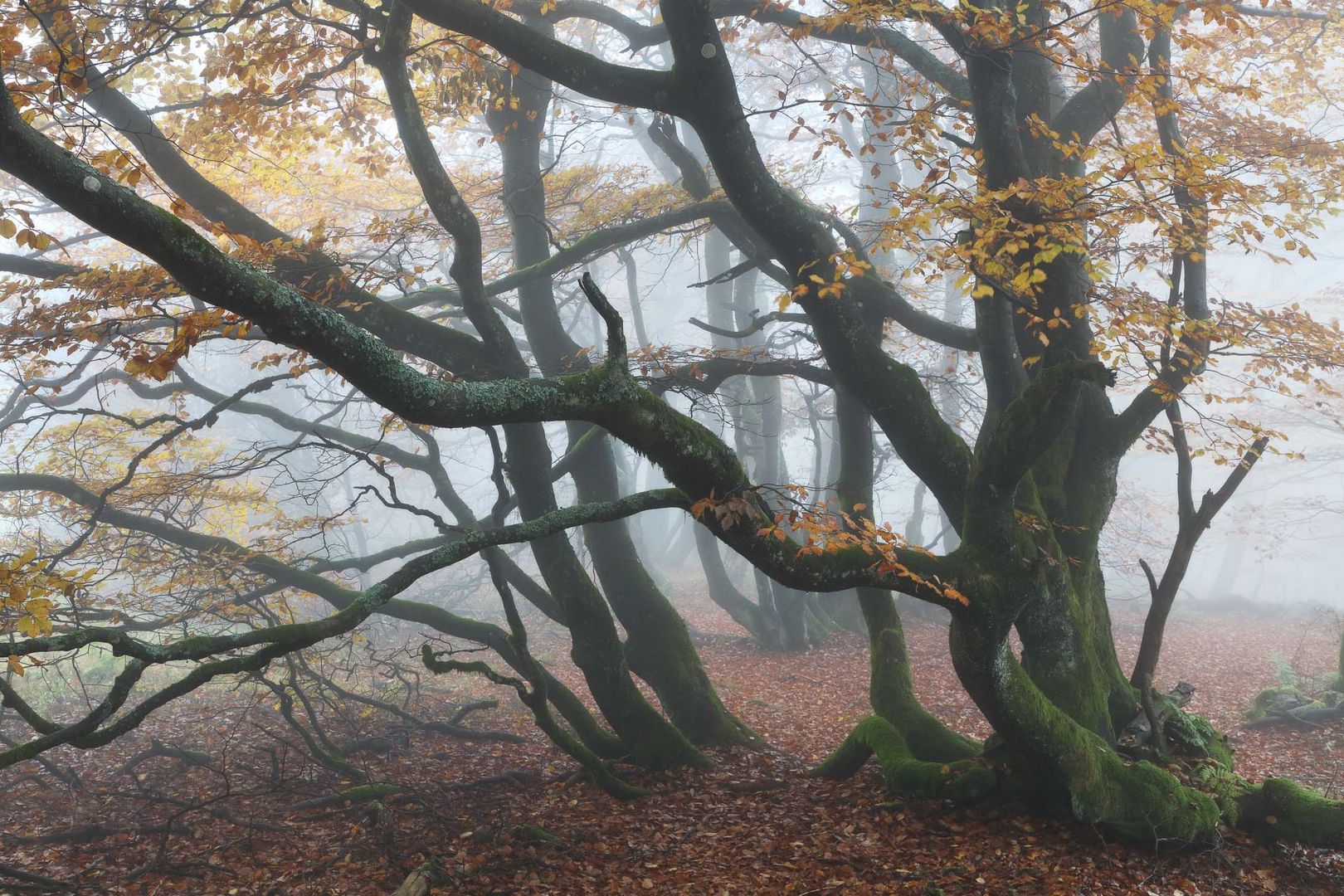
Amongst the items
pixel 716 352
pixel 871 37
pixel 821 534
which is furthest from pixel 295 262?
pixel 871 37

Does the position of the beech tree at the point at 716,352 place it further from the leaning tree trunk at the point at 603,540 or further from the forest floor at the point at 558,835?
the forest floor at the point at 558,835

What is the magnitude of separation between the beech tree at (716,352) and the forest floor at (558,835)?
37 cm

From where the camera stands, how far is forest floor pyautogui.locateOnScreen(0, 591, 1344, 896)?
519 cm

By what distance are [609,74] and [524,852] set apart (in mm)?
5861

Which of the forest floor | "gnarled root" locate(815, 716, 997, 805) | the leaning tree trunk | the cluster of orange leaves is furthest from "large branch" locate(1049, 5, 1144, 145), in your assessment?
the forest floor

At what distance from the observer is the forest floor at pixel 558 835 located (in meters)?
5.19

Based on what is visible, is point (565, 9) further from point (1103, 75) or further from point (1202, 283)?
point (1202, 283)

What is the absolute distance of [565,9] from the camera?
31.1 ft

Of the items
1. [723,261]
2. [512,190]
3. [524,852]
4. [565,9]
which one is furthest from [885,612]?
[723,261]

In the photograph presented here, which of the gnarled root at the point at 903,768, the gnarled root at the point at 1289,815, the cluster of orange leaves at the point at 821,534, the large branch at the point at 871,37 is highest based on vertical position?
the large branch at the point at 871,37

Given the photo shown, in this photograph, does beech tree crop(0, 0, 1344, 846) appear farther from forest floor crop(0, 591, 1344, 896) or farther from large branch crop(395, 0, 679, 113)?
forest floor crop(0, 591, 1344, 896)

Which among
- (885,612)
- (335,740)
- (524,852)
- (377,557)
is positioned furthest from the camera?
(377,557)

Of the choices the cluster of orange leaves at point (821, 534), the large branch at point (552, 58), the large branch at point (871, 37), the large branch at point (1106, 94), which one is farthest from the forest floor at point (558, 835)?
the large branch at point (871, 37)

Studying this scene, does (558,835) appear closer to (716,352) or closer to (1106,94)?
(716,352)
